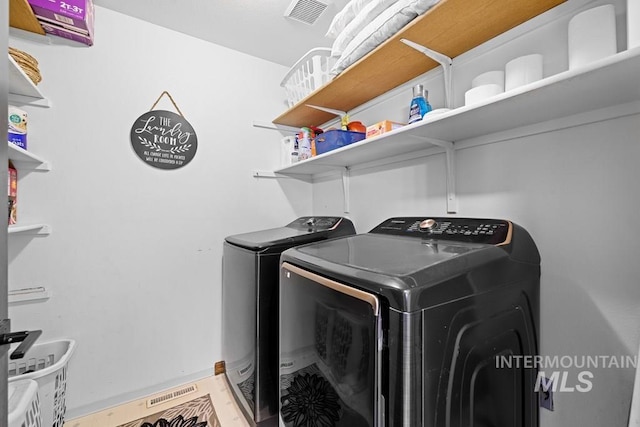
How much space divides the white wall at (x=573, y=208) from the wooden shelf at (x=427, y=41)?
86mm

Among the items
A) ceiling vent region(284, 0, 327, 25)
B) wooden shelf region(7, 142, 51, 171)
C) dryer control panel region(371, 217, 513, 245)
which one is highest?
ceiling vent region(284, 0, 327, 25)

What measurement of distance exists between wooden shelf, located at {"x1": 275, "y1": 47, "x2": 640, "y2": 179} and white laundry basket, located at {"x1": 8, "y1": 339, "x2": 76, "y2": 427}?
1.85 metres

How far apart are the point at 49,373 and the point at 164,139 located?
1.41m

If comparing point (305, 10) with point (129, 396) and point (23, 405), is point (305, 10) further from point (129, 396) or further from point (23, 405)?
point (129, 396)

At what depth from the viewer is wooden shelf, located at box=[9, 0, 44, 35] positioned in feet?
4.24

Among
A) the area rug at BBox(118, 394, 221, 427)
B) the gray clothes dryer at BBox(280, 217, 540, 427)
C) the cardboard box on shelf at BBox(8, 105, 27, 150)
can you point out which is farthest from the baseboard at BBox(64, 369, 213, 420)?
the cardboard box on shelf at BBox(8, 105, 27, 150)

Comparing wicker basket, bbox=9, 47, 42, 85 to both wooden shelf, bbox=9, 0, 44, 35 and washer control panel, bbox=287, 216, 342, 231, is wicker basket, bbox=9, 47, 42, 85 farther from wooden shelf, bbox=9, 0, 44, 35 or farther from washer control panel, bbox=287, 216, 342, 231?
washer control panel, bbox=287, 216, 342, 231

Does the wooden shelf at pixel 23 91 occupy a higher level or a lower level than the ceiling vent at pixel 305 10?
lower

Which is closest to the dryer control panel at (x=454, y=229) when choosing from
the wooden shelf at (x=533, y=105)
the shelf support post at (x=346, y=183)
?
the wooden shelf at (x=533, y=105)

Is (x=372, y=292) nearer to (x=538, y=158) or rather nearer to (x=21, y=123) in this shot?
(x=538, y=158)

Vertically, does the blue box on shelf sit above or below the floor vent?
above

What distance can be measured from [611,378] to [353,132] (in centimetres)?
151

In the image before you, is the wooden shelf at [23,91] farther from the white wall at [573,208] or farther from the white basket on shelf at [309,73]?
the white wall at [573,208]

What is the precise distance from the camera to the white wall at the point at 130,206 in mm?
1555
